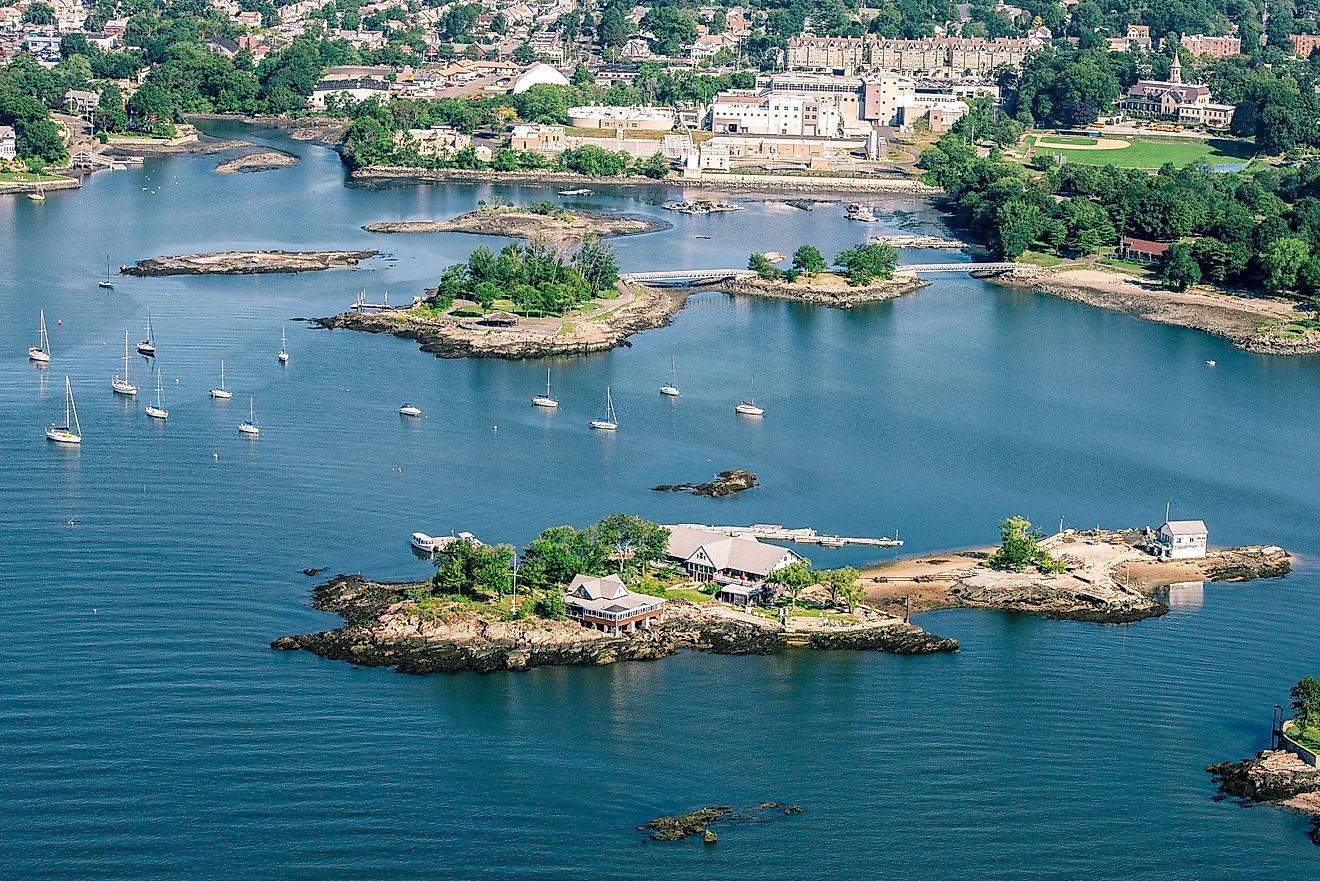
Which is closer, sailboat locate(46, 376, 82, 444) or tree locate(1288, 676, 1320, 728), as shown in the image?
tree locate(1288, 676, 1320, 728)

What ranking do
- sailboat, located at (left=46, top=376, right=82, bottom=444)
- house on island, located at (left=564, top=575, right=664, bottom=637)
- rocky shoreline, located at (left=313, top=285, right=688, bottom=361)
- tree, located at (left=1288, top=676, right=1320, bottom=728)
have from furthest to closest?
1. rocky shoreline, located at (left=313, top=285, right=688, bottom=361)
2. sailboat, located at (left=46, top=376, right=82, bottom=444)
3. house on island, located at (left=564, top=575, right=664, bottom=637)
4. tree, located at (left=1288, top=676, right=1320, bottom=728)

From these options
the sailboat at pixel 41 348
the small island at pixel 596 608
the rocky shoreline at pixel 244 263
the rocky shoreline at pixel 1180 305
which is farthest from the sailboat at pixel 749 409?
the rocky shoreline at pixel 244 263

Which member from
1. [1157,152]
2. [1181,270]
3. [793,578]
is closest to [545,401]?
[793,578]

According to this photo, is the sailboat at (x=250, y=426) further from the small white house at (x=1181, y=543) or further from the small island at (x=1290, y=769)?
the small island at (x=1290, y=769)

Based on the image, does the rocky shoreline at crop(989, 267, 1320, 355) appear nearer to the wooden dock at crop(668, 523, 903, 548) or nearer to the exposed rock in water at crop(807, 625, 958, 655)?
the wooden dock at crop(668, 523, 903, 548)

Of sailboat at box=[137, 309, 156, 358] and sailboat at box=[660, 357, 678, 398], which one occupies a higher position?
sailboat at box=[137, 309, 156, 358]

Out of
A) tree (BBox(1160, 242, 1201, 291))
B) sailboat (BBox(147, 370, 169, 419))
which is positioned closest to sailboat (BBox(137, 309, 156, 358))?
sailboat (BBox(147, 370, 169, 419))

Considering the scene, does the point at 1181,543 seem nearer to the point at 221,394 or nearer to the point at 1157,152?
the point at 221,394
